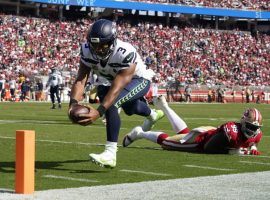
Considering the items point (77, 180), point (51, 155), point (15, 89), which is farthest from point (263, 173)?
point (15, 89)

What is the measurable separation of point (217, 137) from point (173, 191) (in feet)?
10.9

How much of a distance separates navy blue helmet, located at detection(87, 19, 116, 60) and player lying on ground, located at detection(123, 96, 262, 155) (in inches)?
91.1

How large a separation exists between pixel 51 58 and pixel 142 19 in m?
14.1

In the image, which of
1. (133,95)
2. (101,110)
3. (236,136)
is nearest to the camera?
(101,110)

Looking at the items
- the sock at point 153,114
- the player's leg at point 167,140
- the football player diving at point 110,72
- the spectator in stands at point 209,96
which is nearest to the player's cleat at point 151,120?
the sock at point 153,114

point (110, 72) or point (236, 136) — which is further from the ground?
point (110, 72)

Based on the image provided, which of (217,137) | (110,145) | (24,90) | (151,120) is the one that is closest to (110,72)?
(110,145)

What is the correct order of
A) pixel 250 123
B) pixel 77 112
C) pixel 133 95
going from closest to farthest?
1. pixel 77 112
2. pixel 133 95
3. pixel 250 123

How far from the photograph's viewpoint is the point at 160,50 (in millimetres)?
51062

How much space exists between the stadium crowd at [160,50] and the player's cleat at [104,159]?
99.7 ft

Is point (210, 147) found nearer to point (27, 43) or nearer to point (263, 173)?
point (263, 173)

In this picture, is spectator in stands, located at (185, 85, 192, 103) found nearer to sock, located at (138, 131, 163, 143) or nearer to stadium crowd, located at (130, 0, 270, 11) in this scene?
stadium crowd, located at (130, 0, 270, 11)

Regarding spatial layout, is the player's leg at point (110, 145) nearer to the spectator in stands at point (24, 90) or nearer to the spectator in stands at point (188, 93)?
the spectator in stands at point (24, 90)

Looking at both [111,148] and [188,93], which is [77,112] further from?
[188,93]
